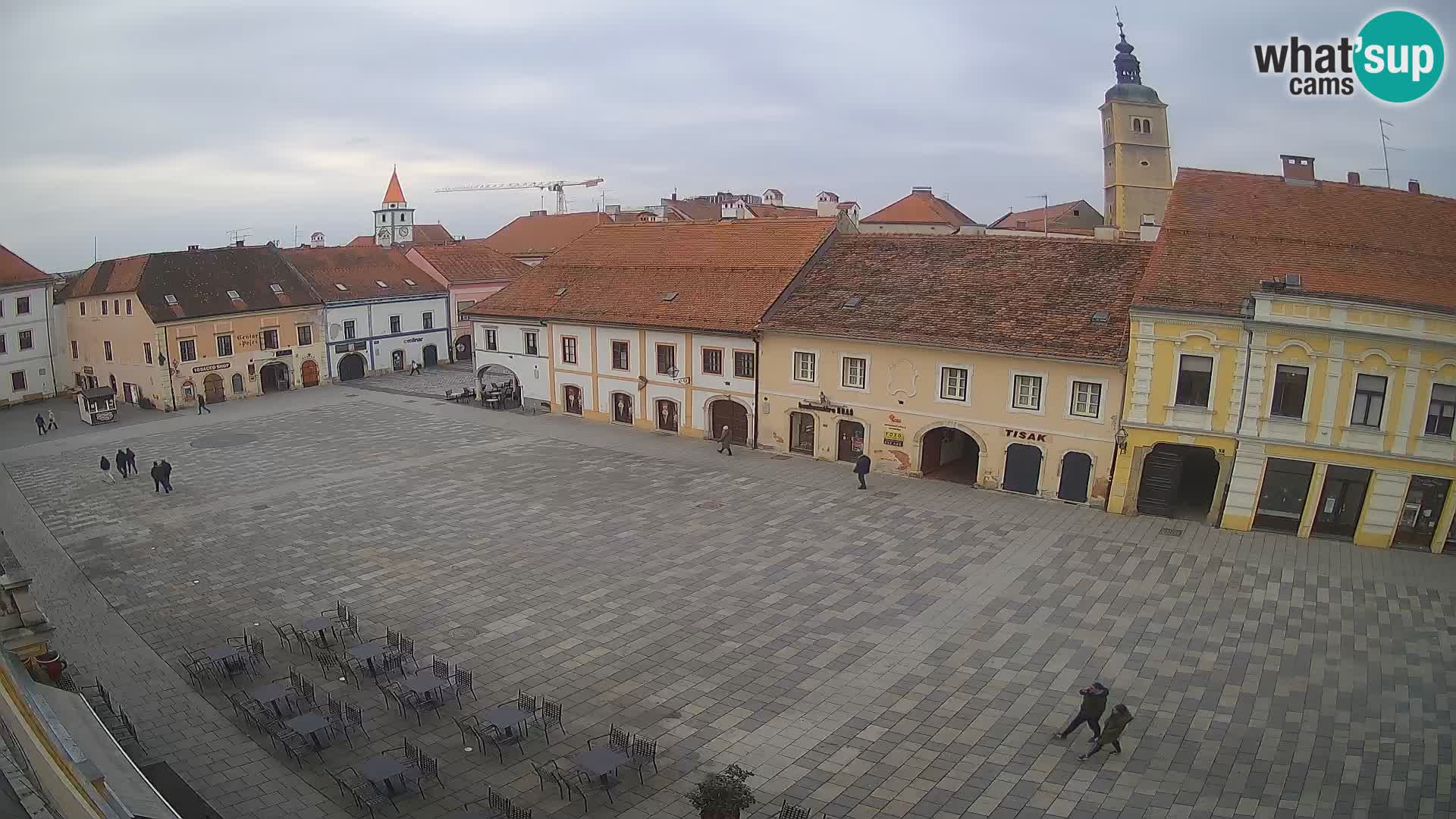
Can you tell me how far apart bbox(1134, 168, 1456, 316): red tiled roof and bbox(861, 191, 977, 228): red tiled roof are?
140 feet

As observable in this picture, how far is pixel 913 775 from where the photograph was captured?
1516 cm

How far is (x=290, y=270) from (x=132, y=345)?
928 cm

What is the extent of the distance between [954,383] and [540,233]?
63641 mm

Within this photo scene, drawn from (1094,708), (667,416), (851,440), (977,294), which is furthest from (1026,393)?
(667,416)

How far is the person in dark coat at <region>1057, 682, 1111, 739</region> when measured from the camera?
1538 cm

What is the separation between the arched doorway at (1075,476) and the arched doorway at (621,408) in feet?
62.5

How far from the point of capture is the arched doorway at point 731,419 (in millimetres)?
37188

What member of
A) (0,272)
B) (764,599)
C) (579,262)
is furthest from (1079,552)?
(0,272)

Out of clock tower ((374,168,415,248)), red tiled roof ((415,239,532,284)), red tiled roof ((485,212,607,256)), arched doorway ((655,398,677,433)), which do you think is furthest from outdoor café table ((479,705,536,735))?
clock tower ((374,168,415,248))

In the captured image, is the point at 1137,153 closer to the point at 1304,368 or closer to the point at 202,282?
the point at 1304,368

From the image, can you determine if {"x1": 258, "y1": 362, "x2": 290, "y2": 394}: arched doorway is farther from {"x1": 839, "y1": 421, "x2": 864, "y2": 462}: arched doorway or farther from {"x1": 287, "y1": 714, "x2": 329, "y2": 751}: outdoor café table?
{"x1": 287, "y1": 714, "x2": 329, "y2": 751}: outdoor café table

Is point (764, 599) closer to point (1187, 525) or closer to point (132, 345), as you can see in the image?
point (1187, 525)

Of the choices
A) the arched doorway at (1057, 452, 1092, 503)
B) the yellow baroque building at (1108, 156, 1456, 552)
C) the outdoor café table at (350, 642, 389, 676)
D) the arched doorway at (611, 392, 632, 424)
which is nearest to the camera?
the outdoor café table at (350, 642, 389, 676)

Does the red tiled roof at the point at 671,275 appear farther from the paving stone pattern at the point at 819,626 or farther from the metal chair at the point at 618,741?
the metal chair at the point at 618,741
